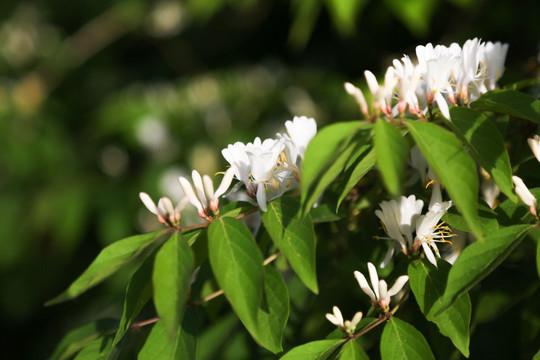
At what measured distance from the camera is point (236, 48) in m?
4.55

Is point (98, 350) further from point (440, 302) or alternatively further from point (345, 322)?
point (440, 302)

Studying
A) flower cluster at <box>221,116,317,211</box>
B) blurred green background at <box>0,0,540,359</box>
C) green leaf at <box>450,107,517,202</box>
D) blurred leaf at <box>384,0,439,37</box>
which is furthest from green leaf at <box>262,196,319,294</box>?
blurred leaf at <box>384,0,439,37</box>

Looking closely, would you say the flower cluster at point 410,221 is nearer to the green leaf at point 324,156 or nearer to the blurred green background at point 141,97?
the green leaf at point 324,156

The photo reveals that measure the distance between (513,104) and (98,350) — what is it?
0.85 metres

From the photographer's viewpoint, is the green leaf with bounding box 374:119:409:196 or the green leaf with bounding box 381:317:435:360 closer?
the green leaf with bounding box 374:119:409:196

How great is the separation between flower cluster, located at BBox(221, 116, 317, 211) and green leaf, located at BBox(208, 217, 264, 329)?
0.13m

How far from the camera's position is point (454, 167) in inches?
30.8

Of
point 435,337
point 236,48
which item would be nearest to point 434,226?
point 435,337

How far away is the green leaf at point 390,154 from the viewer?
0.72m

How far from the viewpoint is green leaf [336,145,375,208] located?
88 centimetres

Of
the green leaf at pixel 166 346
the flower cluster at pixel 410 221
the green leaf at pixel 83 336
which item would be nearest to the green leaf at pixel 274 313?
the green leaf at pixel 166 346

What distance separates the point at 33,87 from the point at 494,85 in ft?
13.1

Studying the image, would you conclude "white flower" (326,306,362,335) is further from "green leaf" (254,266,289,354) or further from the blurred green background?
the blurred green background

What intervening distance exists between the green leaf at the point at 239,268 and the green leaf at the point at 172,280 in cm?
4
